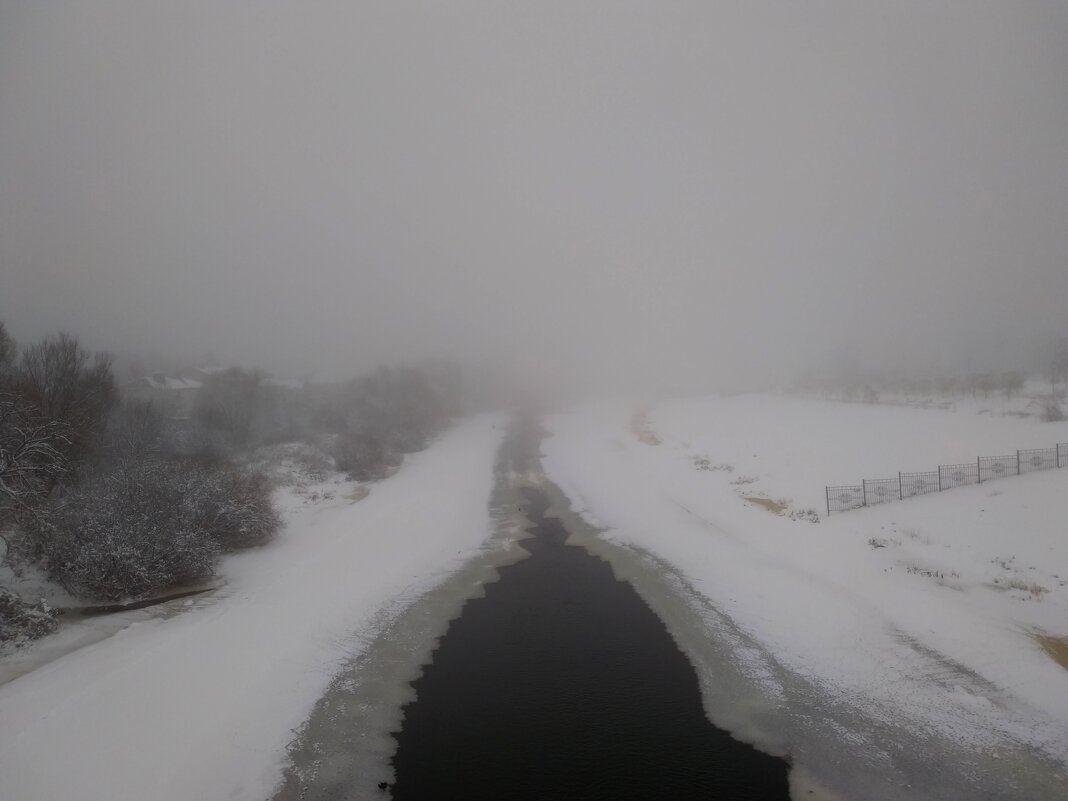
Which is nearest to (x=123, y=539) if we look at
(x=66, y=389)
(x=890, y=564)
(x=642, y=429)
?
(x=66, y=389)

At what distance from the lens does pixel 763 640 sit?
1415 cm

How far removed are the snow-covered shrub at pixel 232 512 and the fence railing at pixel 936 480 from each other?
25680 mm

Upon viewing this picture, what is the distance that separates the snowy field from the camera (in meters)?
11.0

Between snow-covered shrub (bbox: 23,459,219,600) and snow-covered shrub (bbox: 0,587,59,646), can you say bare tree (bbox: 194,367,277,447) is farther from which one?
snow-covered shrub (bbox: 0,587,59,646)

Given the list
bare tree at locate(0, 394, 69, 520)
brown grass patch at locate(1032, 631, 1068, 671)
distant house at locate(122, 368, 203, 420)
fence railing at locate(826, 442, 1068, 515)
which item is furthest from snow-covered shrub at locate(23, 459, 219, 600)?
distant house at locate(122, 368, 203, 420)

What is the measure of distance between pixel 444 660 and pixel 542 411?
71977 mm

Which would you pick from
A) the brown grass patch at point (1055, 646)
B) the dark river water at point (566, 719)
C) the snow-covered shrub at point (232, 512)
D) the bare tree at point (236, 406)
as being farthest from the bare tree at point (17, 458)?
the brown grass patch at point (1055, 646)

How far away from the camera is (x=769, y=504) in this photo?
87.2ft

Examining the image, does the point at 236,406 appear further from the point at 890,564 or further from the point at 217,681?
the point at 890,564

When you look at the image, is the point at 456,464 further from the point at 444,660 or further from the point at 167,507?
the point at 444,660

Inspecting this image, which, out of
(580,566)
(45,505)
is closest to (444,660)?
(580,566)

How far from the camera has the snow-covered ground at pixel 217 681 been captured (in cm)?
927

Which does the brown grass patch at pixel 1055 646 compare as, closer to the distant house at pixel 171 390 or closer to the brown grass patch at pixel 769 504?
the brown grass patch at pixel 769 504

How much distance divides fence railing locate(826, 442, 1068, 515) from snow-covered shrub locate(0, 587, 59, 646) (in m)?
28.4
